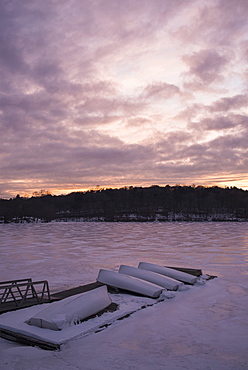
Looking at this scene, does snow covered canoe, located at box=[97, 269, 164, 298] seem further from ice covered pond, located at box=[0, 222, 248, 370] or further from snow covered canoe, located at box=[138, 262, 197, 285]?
snow covered canoe, located at box=[138, 262, 197, 285]

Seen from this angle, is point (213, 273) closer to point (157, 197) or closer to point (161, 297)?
point (161, 297)

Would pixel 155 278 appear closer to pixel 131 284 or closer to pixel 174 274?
pixel 174 274

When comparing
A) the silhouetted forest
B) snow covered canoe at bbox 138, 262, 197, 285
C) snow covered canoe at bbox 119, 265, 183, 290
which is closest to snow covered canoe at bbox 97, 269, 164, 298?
snow covered canoe at bbox 119, 265, 183, 290

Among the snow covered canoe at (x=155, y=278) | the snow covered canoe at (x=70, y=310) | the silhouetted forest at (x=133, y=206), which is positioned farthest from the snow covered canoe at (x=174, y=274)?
the silhouetted forest at (x=133, y=206)

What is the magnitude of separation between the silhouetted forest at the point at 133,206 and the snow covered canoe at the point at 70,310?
77.4 m

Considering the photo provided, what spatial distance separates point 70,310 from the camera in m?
7.19

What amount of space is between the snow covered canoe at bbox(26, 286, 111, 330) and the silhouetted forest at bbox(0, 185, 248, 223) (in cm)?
7737

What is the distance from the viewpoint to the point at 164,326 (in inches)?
288

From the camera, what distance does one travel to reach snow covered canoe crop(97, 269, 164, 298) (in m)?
9.85

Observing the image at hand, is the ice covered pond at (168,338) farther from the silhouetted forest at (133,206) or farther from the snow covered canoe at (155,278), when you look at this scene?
the silhouetted forest at (133,206)

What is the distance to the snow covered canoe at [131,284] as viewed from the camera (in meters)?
9.85

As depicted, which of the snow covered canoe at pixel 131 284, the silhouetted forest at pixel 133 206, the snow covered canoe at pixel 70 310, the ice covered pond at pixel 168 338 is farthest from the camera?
the silhouetted forest at pixel 133 206

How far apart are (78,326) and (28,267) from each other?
836 centimetres

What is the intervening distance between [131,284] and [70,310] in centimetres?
338
